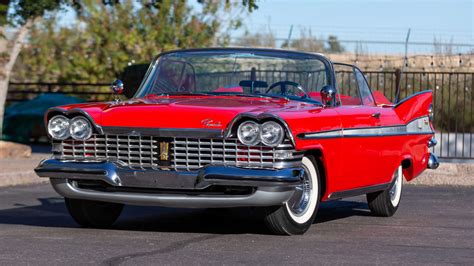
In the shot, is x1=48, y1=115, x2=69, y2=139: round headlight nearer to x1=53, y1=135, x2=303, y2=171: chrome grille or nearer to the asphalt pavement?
x1=53, y1=135, x2=303, y2=171: chrome grille

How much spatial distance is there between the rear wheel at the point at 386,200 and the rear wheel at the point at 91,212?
255 cm

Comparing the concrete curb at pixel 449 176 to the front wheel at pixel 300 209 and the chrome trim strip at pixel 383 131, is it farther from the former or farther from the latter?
the front wheel at pixel 300 209

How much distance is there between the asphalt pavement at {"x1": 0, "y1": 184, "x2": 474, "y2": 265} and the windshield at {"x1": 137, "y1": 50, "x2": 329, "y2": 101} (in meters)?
1.11

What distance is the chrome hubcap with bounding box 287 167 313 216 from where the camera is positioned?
789 cm

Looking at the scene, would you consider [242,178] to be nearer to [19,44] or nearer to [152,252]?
[152,252]

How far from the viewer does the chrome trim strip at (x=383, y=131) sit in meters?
8.00

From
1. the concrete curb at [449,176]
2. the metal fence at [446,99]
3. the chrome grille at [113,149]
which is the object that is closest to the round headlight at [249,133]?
the chrome grille at [113,149]

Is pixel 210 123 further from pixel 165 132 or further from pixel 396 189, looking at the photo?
pixel 396 189

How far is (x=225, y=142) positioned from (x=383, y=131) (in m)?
2.14

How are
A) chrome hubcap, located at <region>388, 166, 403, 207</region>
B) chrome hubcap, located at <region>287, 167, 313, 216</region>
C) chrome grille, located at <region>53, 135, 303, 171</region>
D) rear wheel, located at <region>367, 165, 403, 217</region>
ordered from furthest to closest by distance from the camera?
chrome hubcap, located at <region>388, 166, 403, 207</region>
rear wheel, located at <region>367, 165, 403, 217</region>
chrome hubcap, located at <region>287, 167, 313, 216</region>
chrome grille, located at <region>53, 135, 303, 171</region>

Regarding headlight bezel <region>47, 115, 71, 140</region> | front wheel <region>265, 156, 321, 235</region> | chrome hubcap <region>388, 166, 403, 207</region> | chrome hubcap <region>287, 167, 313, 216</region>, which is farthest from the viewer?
chrome hubcap <region>388, 166, 403, 207</region>

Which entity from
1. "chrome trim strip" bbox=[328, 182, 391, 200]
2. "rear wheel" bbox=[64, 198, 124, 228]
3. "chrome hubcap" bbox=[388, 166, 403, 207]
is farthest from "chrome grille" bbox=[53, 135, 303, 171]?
"chrome hubcap" bbox=[388, 166, 403, 207]

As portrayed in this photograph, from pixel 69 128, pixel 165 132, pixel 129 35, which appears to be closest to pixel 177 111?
pixel 165 132

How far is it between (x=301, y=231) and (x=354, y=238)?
0.40m
